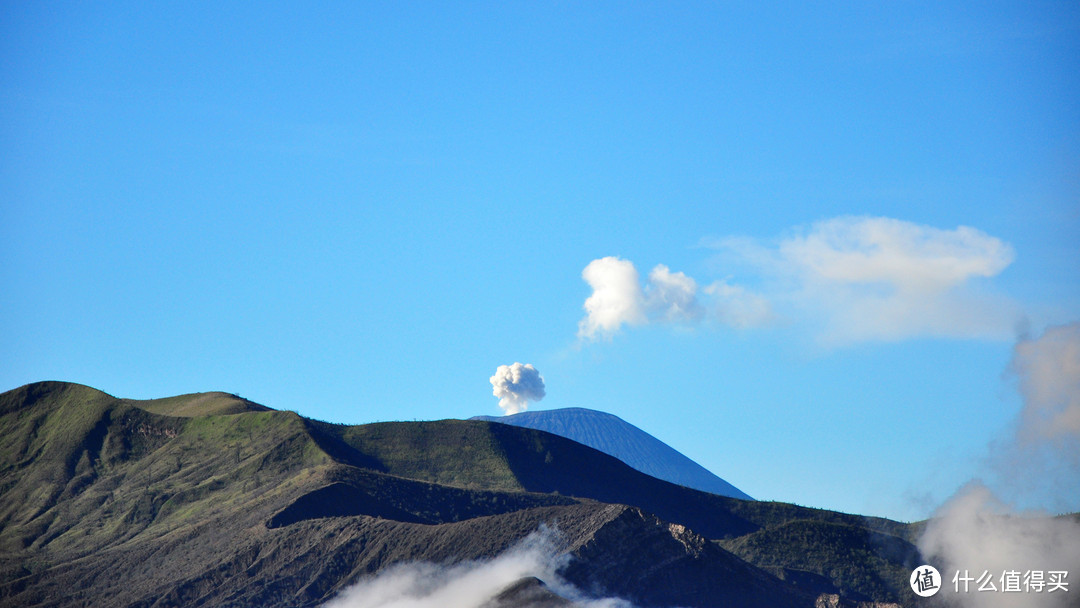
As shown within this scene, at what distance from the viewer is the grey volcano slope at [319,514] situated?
324ft

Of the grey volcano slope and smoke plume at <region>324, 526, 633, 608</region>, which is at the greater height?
the grey volcano slope

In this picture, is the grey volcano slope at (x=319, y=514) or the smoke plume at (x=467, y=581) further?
the grey volcano slope at (x=319, y=514)

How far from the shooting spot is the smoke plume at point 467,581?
89750mm

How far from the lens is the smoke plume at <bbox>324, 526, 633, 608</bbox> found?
89750 millimetres

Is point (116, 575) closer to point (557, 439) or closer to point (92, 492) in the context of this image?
point (92, 492)

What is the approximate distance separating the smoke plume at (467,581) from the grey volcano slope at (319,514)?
4.73 feet

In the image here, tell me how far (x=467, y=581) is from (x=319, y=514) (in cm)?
3263

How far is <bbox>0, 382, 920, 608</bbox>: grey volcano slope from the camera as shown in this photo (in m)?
98.8

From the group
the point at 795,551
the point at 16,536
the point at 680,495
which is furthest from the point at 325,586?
the point at 680,495

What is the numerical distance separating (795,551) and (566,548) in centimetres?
4420

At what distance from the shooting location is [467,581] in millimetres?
93938

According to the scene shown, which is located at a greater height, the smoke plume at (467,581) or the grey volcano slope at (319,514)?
the grey volcano slope at (319,514)

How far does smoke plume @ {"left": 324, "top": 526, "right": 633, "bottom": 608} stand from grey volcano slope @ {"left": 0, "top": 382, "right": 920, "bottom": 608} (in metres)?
1.44

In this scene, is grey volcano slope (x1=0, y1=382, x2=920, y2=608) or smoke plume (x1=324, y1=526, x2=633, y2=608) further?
grey volcano slope (x1=0, y1=382, x2=920, y2=608)
